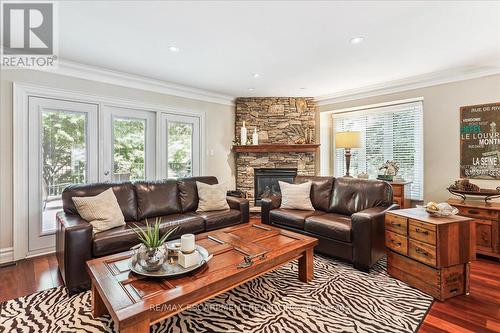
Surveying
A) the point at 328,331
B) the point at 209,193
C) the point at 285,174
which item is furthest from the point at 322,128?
the point at 328,331

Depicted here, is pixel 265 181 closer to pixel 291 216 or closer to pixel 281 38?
pixel 291 216

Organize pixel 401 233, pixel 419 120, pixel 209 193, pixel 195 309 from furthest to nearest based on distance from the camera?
pixel 419 120 → pixel 209 193 → pixel 401 233 → pixel 195 309

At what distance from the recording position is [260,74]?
12.4 feet

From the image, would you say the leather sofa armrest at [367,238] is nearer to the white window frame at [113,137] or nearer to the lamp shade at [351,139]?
the lamp shade at [351,139]

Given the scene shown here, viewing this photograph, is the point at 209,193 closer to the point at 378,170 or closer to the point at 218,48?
the point at 218,48

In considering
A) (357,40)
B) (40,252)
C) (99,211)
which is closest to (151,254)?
(99,211)

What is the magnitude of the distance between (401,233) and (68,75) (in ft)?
14.6

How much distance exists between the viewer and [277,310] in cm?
201

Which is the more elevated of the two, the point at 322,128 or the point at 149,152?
the point at 322,128

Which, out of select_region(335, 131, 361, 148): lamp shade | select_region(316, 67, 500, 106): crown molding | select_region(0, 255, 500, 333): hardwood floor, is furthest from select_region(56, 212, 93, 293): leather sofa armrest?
select_region(316, 67, 500, 106): crown molding

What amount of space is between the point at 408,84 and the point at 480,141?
1.30m

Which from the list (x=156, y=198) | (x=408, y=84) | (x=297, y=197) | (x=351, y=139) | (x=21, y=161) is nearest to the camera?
(x=21, y=161)

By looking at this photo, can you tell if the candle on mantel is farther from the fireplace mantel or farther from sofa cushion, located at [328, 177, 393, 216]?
the fireplace mantel

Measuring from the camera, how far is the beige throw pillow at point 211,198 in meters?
3.57
